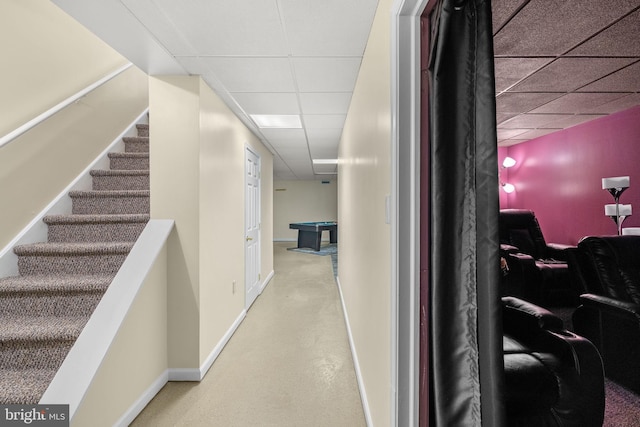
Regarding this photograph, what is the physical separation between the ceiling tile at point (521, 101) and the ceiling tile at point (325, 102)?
1.77m

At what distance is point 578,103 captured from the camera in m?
3.36

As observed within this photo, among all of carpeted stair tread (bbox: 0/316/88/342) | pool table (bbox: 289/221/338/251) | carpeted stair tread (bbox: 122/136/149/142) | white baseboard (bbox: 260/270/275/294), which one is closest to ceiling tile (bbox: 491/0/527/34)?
carpeted stair tread (bbox: 0/316/88/342)

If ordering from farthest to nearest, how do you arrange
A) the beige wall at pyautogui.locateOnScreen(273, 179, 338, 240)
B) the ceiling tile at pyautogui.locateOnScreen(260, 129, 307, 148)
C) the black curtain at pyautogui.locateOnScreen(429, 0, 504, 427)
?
the beige wall at pyautogui.locateOnScreen(273, 179, 338, 240) < the ceiling tile at pyautogui.locateOnScreen(260, 129, 307, 148) < the black curtain at pyautogui.locateOnScreen(429, 0, 504, 427)

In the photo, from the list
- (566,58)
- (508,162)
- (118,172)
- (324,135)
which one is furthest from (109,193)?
(508,162)

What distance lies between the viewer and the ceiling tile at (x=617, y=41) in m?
1.94

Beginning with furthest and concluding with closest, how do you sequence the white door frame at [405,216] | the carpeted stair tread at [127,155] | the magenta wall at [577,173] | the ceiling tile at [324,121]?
the magenta wall at [577,173] → the ceiling tile at [324,121] → the carpeted stair tread at [127,155] → the white door frame at [405,216]

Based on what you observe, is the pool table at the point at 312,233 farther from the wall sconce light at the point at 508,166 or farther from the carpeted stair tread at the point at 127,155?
the carpeted stair tread at the point at 127,155

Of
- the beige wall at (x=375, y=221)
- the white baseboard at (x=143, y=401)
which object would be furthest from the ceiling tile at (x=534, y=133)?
the white baseboard at (x=143, y=401)

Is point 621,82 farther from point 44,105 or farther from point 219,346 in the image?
point 44,105

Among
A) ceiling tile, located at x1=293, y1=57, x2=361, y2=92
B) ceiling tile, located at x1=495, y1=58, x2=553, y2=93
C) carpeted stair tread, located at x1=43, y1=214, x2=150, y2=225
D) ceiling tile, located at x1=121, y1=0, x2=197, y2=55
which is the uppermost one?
ceiling tile, located at x1=495, y1=58, x2=553, y2=93

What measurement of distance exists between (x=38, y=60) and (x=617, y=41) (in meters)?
4.47

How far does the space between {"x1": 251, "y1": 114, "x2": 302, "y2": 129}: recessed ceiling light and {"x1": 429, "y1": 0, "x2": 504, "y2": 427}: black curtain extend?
2485 mm

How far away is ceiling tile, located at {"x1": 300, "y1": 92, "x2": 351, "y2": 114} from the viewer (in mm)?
2641

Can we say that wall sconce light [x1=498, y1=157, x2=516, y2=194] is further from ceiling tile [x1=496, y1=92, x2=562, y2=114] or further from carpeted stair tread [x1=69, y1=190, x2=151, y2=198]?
carpeted stair tread [x1=69, y1=190, x2=151, y2=198]
